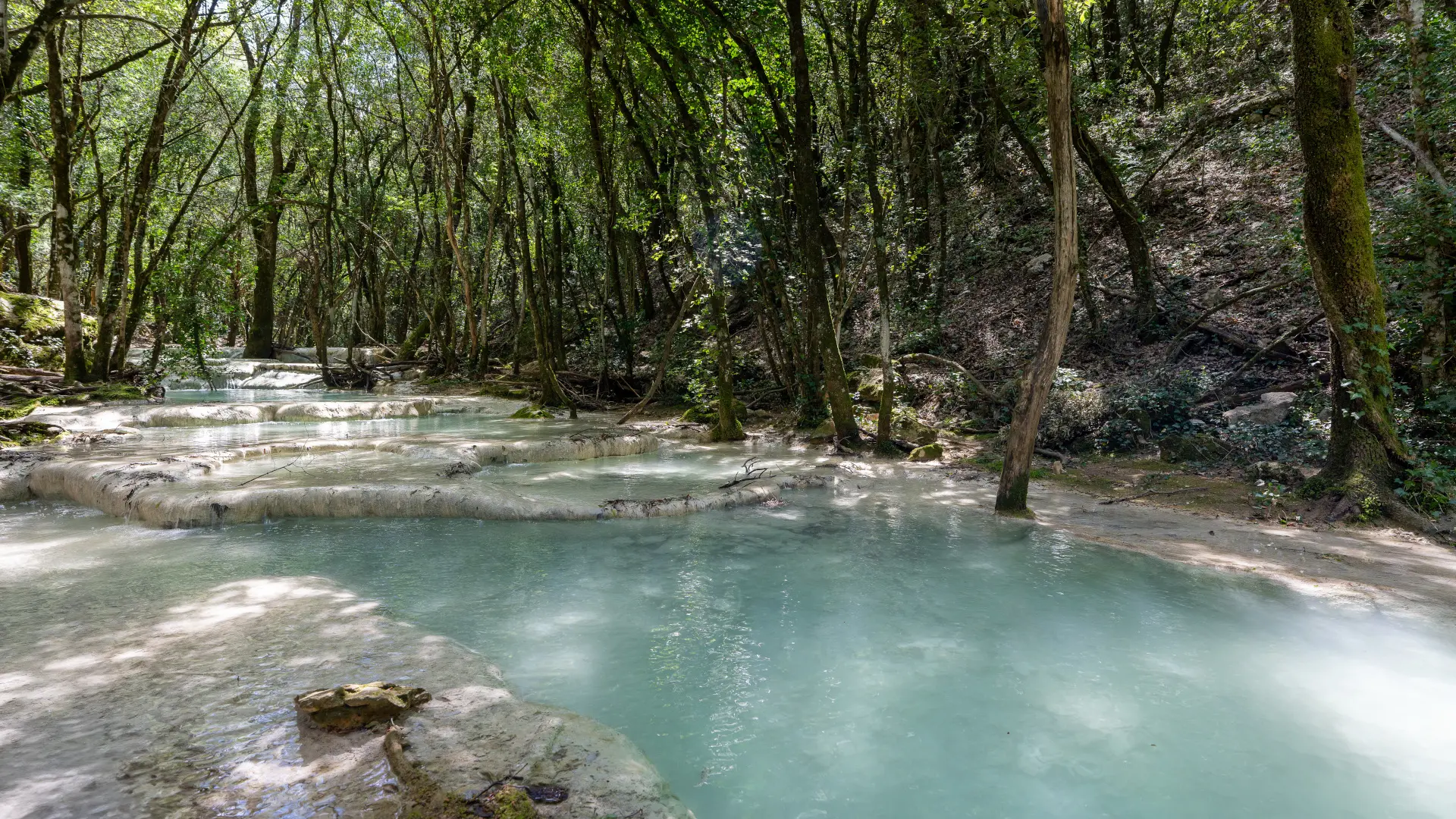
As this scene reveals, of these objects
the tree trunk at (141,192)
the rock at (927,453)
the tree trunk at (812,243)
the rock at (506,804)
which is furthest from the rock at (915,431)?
the tree trunk at (141,192)

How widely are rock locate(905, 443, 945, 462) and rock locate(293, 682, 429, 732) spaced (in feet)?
24.2

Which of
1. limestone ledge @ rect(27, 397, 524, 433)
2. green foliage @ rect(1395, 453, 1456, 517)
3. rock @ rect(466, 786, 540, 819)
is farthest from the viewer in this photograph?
limestone ledge @ rect(27, 397, 524, 433)

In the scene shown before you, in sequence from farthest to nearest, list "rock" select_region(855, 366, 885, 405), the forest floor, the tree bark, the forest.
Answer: "rock" select_region(855, 366, 885, 405)
the tree bark
the forest
the forest floor

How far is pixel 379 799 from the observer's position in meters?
2.05

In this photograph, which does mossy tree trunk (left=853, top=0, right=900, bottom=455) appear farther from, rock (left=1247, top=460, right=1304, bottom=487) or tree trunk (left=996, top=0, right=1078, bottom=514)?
rock (left=1247, top=460, right=1304, bottom=487)

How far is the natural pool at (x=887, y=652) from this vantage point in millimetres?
2506

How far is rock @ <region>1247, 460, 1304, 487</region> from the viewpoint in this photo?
6.39 metres

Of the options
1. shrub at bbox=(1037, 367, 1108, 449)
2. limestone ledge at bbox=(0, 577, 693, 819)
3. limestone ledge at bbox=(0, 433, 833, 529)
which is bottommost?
limestone ledge at bbox=(0, 577, 693, 819)

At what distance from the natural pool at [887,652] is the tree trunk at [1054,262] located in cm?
53

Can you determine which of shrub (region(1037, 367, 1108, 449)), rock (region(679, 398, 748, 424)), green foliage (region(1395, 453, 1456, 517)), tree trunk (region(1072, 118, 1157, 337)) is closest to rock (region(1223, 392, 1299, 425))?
shrub (region(1037, 367, 1108, 449))

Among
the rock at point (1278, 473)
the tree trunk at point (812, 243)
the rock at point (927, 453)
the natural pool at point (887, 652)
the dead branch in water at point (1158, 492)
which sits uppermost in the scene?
the tree trunk at point (812, 243)

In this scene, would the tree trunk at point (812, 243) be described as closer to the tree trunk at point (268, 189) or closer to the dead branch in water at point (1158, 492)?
the dead branch in water at point (1158, 492)

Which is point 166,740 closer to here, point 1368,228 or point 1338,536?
point 1338,536

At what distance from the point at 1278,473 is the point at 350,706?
764 cm
